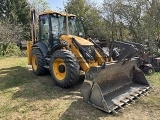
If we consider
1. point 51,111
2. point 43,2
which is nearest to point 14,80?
point 51,111

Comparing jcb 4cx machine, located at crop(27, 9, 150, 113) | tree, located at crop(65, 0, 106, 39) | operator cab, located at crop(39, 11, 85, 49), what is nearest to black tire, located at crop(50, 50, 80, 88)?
jcb 4cx machine, located at crop(27, 9, 150, 113)

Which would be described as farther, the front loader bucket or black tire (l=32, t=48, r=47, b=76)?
black tire (l=32, t=48, r=47, b=76)

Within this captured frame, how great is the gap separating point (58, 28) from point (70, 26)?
54cm

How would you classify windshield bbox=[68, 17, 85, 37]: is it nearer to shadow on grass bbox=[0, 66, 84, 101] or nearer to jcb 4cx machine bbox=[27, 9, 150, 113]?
jcb 4cx machine bbox=[27, 9, 150, 113]

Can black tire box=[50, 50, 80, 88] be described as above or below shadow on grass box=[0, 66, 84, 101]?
above

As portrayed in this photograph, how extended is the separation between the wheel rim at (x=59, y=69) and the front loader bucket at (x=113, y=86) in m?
1.31

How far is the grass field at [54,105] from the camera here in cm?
409

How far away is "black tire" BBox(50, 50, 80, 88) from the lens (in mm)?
5344

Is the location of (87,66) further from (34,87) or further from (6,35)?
(6,35)

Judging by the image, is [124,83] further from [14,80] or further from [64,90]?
[14,80]

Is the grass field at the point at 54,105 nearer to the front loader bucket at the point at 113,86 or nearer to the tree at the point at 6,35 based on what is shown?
the front loader bucket at the point at 113,86

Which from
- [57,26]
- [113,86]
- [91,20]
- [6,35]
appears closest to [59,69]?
[113,86]

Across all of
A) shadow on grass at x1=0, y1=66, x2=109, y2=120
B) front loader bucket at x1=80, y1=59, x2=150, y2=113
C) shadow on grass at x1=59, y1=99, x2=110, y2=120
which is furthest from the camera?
front loader bucket at x1=80, y1=59, x2=150, y2=113

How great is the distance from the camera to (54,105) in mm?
4660
